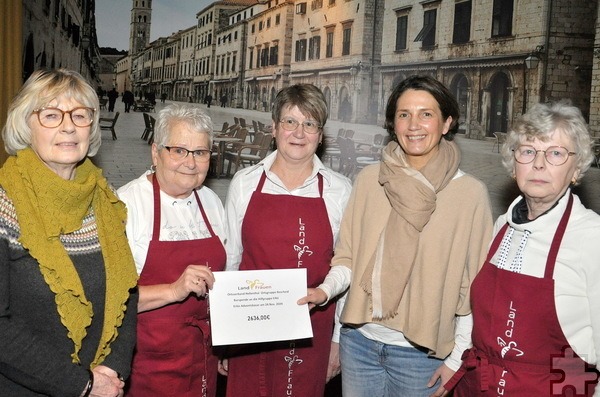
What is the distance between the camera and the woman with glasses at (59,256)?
55.9 inches

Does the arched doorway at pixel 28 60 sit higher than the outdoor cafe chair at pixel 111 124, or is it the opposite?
the arched doorway at pixel 28 60

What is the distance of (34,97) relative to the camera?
1.54m

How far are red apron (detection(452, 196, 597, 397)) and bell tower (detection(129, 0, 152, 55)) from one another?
2.77m

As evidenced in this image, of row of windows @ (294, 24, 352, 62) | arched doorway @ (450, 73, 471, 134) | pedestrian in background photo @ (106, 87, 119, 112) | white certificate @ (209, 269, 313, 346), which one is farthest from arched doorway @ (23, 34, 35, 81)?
arched doorway @ (450, 73, 471, 134)

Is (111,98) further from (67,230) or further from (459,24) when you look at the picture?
(459,24)

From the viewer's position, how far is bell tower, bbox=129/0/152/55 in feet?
11.4

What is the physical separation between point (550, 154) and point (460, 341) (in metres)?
0.77

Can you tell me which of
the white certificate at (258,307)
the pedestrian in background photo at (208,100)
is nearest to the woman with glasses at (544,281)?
the white certificate at (258,307)

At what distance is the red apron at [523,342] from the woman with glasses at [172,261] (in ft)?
3.42

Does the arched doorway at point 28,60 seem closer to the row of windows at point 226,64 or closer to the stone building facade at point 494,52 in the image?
the row of windows at point 226,64

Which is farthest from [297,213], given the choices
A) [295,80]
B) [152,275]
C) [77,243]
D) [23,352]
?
[295,80]

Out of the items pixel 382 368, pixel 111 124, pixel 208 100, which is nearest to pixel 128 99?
pixel 111 124

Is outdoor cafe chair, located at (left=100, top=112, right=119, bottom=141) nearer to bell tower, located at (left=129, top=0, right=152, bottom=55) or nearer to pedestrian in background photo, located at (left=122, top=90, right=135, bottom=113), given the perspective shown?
pedestrian in background photo, located at (left=122, top=90, right=135, bottom=113)

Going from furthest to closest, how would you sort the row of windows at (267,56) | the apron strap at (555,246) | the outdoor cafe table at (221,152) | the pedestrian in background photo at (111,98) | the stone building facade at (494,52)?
the row of windows at (267,56)
the pedestrian in background photo at (111,98)
the outdoor cafe table at (221,152)
the stone building facade at (494,52)
the apron strap at (555,246)
